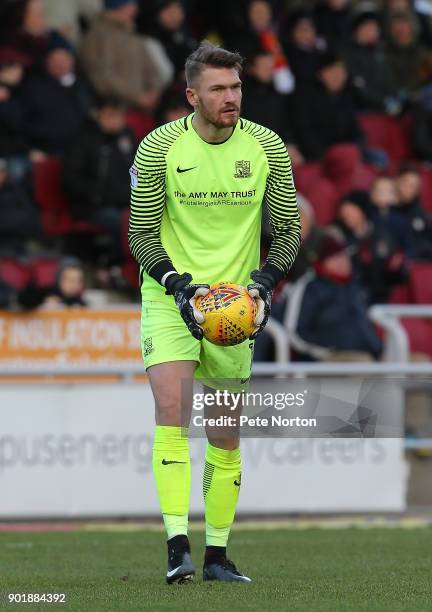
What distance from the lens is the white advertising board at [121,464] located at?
11.8 m

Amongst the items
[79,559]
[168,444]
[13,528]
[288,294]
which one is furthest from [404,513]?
[168,444]

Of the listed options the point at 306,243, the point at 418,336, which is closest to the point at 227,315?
the point at 306,243

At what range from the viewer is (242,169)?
7164mm

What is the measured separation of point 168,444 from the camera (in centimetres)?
702

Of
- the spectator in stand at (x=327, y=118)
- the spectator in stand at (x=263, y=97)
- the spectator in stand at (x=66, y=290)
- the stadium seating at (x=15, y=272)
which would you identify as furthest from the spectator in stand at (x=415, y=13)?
the spectator in stand at (x=66, y=290)

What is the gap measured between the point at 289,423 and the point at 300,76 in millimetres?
10521

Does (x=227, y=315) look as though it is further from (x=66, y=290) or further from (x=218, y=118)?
(x=66, y=290)

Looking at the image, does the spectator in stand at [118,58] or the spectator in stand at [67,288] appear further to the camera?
the spectator in stand at [118,58]

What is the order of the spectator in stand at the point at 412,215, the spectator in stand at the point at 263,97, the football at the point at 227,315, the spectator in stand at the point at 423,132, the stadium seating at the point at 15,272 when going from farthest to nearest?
the spectator in stand at the point at 423,132
the spectator in stand at the point at 263,97
the spectator in stand at the point at 412,215
the stadium seating at the point at 15,272
the football at the point at 227,315

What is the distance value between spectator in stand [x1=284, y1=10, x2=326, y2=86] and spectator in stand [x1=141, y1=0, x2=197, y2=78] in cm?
126

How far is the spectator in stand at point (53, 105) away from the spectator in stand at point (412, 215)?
3499mm

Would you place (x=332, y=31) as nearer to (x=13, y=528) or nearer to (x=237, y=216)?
(x=13, y=528)

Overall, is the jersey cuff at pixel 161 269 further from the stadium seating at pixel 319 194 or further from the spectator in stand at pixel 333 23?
the spectator in stand at pixel 333 23

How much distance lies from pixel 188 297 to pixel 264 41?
11045 mm
